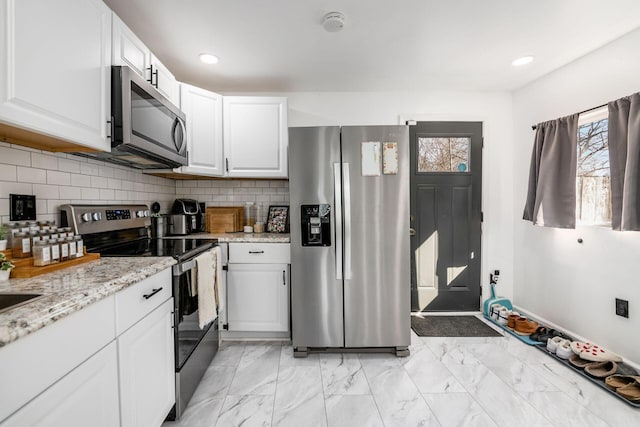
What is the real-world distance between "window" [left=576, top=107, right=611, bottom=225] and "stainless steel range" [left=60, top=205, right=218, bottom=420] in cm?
303

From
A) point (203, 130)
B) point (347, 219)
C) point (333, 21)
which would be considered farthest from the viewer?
point (203, 130)

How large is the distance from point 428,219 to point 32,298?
2.94 meters

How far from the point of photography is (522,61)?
7.67 feet

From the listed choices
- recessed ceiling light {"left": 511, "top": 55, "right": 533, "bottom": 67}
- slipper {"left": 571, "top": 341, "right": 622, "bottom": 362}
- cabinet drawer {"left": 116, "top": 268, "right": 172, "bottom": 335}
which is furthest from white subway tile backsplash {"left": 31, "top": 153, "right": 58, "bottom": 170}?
slipper {"left": 571, "top": 341, "right": 622, "bottom": 362}

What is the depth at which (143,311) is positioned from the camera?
1.24 m

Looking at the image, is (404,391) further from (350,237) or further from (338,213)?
(338,213)

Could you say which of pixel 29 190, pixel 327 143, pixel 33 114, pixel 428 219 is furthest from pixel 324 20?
pixel 428 219

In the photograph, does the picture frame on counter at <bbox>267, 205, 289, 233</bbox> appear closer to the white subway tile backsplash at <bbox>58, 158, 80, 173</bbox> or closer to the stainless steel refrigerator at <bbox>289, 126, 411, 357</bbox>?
the stainless steel refrigerator at <bbox>289, 126, 411, 357</bbox>

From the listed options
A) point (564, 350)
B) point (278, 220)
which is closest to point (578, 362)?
point (564, 350)

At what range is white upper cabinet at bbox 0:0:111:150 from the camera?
93cm

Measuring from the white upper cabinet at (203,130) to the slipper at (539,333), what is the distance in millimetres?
3105

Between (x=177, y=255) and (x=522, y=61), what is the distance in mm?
3016

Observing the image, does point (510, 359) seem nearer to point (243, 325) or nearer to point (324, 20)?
point (243, 325)

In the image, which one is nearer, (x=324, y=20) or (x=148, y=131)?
(x=148, y=131)
